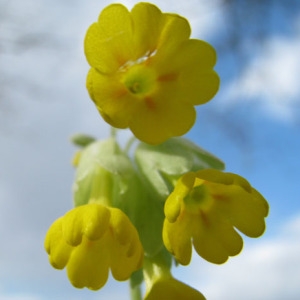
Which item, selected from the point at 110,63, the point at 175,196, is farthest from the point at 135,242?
the point at 110,63

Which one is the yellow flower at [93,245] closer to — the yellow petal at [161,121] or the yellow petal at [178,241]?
the yellow petal at [178,241]

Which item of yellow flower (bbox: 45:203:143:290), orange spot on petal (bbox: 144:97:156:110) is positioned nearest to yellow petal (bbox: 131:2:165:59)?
orange spot on petal (bbox: 144:97:156:110)

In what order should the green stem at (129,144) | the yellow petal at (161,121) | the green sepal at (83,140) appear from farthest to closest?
the green sepal at (83,140), the green stem at (129,144), the yellow petal at (161,121)

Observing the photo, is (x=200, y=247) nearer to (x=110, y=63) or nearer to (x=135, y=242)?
(x=135, y=242)

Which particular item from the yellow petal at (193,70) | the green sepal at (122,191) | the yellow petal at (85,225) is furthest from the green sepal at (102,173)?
the yellow petal at (193,70)

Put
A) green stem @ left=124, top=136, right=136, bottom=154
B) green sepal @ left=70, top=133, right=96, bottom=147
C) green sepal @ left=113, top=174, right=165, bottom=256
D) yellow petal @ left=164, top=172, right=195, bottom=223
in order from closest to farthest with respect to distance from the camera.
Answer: yellow petal @ left=164, top=172, right=195, bottom=223 → green sepal @ left=113, top=174, right=165, bottom=256 → green stem @ left=124, top=136, right=136, bottom=154 → green sepal @ left=70, top=133, right=96, bottom=147

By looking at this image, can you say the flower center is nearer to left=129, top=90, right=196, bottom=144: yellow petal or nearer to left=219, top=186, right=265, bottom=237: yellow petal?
left=129, top=90, right=196, bottom=144: yellow petal

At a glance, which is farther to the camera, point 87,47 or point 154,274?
point 154,274
